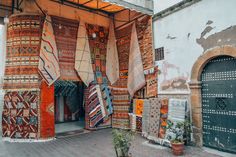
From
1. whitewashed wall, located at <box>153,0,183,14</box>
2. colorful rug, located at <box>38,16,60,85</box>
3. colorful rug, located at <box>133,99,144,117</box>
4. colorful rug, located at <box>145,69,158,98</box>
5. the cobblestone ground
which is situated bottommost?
the cobblestone ground

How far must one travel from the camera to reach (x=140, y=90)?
8.55 meters

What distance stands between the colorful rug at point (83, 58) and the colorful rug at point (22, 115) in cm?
197

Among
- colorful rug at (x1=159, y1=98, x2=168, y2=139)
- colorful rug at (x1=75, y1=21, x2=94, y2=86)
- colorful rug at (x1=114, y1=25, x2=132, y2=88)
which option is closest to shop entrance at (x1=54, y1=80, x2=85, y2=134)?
colorful rug at (x1=75, y1=21, x2=94, y2=86)

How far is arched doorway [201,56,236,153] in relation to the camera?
5.36m

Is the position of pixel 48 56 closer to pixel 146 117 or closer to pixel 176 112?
pixel 146 117

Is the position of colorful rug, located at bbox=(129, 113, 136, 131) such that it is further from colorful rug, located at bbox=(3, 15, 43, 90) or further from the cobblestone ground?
colorful rug, located at bbox=(3, 15, 43, 90)

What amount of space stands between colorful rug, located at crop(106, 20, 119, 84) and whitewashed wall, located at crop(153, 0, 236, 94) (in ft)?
8.07

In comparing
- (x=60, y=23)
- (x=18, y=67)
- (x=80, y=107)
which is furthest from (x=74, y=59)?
(x=80, y=107)

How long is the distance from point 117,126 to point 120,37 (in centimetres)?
402

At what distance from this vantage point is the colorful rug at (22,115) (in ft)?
24.2

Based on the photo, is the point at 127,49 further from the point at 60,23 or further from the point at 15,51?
the point at 15,51

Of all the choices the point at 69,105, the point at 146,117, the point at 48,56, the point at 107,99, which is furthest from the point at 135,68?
the point at 69,105

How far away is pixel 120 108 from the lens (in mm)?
9227

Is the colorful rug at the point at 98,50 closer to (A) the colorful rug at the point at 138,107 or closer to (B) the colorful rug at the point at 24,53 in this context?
(A) the colorful rug at the point at 138,107
